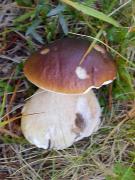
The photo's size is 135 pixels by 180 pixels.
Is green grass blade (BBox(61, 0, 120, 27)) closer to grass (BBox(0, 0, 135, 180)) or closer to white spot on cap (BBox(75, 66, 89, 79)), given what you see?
grass (BBox(0, 0, 135, 180))

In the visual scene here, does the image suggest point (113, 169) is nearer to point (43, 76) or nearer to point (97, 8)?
point (43, 76)

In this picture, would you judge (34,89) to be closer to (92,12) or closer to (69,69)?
(69,69)

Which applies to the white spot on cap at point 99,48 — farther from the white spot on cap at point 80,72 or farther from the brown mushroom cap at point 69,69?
the white spot on cap at point 80,72

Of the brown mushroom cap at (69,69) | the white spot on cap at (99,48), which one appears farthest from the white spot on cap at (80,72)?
the white spot on cap at (99,48)

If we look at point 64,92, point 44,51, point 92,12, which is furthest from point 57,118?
point 92,12

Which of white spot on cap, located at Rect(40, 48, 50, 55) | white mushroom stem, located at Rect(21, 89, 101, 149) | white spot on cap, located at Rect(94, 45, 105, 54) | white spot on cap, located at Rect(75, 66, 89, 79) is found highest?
white spot on cap, located at Rect(40, 48, 50, 55)

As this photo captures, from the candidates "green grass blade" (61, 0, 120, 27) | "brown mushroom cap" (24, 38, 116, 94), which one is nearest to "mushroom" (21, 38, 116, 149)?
"brown mushroom cap" (24, 38, 116, 94)
